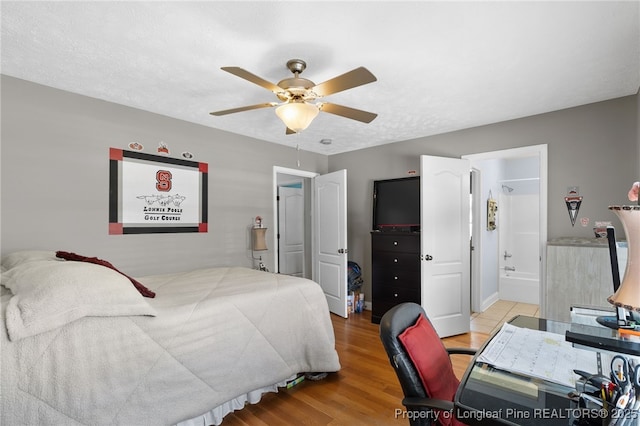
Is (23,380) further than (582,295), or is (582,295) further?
(582,295)

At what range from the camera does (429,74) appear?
237 cm

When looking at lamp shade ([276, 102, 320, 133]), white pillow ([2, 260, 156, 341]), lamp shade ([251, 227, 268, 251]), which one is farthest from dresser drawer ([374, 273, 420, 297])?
white pillow ([2, 260, 156, 341])

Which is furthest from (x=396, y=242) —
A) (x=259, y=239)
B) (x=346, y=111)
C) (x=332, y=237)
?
(x=346, y=111)

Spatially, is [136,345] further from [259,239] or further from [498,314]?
[498,314]

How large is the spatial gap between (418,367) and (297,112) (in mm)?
1661

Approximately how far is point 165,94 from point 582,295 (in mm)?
4060

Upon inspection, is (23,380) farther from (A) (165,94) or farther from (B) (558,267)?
(B) (558,267)

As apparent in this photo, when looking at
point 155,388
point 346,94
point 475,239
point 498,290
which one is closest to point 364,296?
point 475,239

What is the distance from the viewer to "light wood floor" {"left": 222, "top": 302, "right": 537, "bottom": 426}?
2128 millimetres

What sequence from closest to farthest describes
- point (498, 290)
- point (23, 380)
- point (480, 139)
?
1. point (23, 380)
2. point (480, 139)
3. point (498, 290)

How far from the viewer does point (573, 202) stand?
10.2ft

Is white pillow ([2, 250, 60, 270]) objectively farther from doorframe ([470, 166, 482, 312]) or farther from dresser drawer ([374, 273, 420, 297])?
doorframe ([470, 166, 482, 312])

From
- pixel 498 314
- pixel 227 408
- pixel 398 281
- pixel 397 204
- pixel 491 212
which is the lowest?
pixel 498 314

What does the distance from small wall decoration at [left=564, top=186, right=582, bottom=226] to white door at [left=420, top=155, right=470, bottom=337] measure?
994 millimetres
